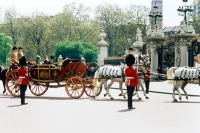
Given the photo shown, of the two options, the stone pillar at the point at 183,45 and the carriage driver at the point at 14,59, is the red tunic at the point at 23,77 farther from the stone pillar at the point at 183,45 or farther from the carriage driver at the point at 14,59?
the stone pillar at the point at 183,45

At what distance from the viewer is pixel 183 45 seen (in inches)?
1046

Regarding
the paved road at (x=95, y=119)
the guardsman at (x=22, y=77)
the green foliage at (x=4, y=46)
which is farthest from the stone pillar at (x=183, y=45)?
the green foliage at (x=4, y=46)

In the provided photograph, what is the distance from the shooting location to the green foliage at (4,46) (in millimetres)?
57531

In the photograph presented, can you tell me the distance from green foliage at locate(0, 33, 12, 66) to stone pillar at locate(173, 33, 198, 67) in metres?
37.2

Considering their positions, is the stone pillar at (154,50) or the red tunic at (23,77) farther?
the stone pillar at (154,50)

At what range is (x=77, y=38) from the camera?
189ft

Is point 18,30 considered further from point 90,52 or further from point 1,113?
point 1,113

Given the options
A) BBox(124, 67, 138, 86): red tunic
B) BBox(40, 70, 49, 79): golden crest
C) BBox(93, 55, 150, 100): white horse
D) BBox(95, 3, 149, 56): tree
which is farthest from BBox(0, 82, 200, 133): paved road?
BBox(95, 3, 149, 56): tree

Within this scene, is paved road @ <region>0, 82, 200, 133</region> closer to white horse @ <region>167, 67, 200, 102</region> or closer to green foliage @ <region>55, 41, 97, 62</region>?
white horse @ <region>167, 67, 200, 102</region>

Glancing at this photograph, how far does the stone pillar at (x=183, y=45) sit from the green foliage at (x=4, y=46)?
122 ft

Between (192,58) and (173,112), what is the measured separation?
55.1ft

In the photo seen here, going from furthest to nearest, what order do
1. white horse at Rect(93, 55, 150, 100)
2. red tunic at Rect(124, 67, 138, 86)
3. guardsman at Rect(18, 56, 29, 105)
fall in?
white horse at Rect(93, 55, 150, 100), guardsman at Rect(18, 56, 29, 105), red tunic at Rect(124, 67, 138, 86)

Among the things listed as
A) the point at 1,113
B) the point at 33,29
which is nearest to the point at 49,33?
the point at 33,29

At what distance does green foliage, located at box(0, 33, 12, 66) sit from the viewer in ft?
189
